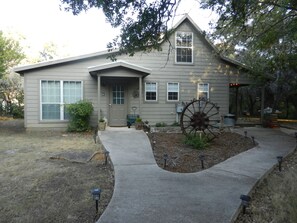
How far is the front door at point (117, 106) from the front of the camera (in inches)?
475

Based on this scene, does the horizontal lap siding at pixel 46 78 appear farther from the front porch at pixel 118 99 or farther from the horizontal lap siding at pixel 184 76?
the horizontal lap siding at pixel 184 76

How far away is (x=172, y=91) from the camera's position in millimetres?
12492

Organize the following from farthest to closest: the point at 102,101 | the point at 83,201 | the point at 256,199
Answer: the point at 102,101, the point at 256,199, the point at 83,201

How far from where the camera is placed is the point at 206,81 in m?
12.8

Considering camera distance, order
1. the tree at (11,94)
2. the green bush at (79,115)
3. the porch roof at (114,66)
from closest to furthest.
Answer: the porch roof at (114,66), the green bush at (79,115), the tree at (11,94)

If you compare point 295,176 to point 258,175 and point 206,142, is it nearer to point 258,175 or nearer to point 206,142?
point 258,175

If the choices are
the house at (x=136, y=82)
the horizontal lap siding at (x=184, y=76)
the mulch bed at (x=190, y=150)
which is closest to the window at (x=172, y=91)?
the house at (x=136, y=82)

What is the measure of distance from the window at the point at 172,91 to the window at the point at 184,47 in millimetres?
1257

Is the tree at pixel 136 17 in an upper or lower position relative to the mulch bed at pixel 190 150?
upper

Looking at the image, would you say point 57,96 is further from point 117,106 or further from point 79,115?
point 117,106

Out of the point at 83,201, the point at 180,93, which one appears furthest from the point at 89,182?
the point at 180,93

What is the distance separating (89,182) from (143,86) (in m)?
7.84

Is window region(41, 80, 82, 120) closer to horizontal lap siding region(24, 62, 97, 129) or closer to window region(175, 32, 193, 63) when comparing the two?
horizontal lap siding region(24, 62, 97, 129)

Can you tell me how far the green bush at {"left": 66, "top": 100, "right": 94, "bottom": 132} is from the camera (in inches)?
419
